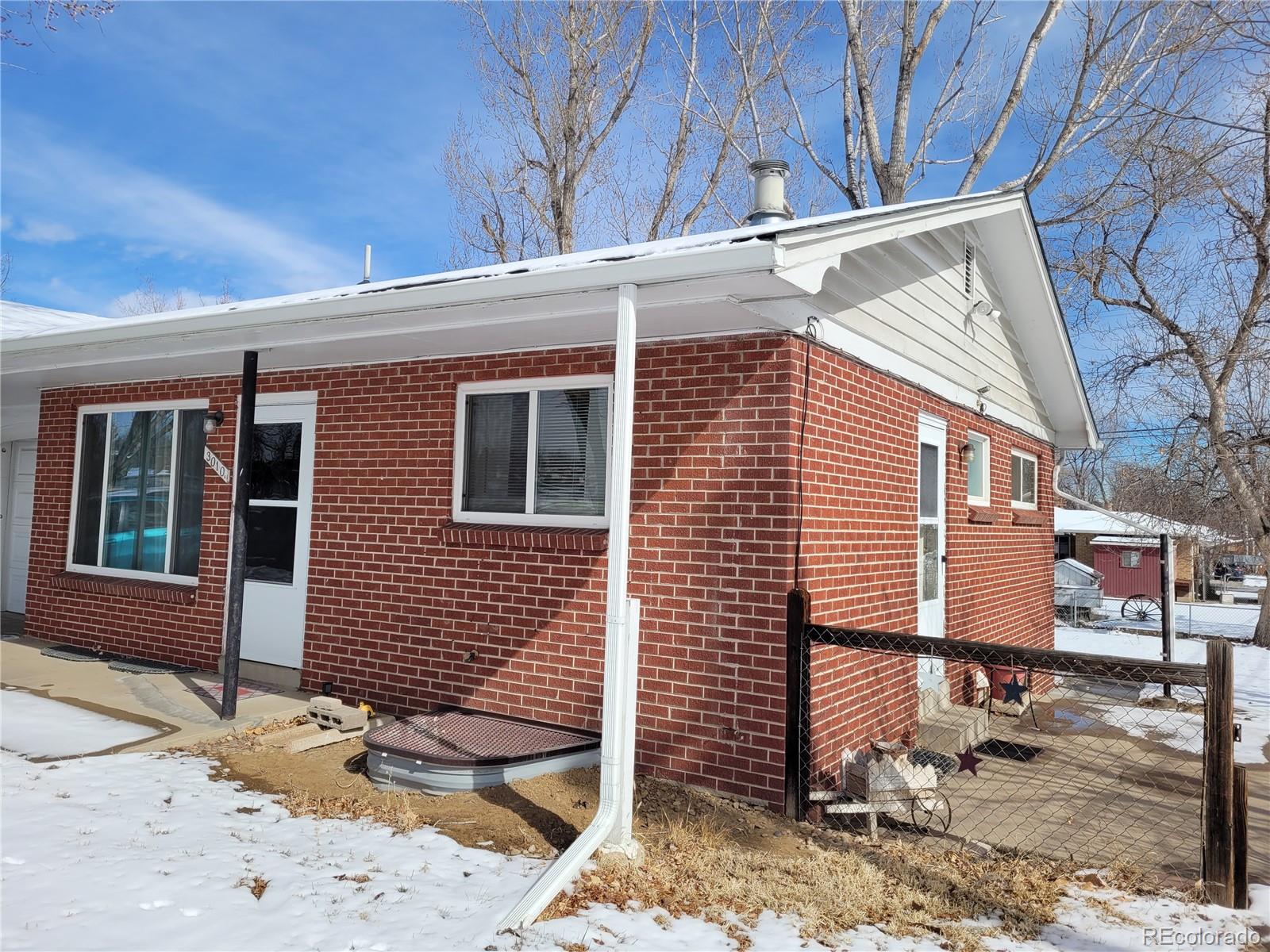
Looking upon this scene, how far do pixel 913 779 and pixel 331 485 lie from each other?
4.87m

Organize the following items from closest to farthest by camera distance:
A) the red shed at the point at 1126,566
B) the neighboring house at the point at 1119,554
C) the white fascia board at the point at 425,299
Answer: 1. the white fascia board at the point at 425,299
2. the neighboring house at the point at 1119,554
3. the red shed at the point at 1126,566

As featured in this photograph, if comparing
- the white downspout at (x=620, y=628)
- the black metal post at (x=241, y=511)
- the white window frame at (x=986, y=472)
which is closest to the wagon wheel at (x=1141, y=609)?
the white window frame at (x=986, y=472)

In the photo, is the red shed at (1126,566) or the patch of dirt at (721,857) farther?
the red shed at (1126,566)

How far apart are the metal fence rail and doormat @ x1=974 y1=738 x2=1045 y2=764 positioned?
15 mm

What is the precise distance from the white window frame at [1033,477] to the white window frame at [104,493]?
8.46 metres

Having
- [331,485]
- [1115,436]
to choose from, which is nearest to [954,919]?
[331,485]

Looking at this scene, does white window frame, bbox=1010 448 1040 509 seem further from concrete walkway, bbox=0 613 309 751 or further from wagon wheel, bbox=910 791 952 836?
concrete walkway, bbox=0 613 309 751

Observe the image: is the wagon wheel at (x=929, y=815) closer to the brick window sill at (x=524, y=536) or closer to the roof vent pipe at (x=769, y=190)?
the brick window sill at (x=524, y=536)

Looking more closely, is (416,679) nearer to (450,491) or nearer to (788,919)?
(450,491)

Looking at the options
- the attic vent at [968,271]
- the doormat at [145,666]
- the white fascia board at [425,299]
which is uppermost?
the attic vent at [968,271]

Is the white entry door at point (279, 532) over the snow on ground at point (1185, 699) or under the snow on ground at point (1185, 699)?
over

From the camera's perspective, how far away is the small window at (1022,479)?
9648 mm

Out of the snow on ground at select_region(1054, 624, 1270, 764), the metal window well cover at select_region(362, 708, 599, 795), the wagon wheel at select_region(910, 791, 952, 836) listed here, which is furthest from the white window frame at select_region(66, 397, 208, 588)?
the snow on ground at select_region(1054, 624, 1270, 764)

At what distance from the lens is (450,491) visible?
6199mm
